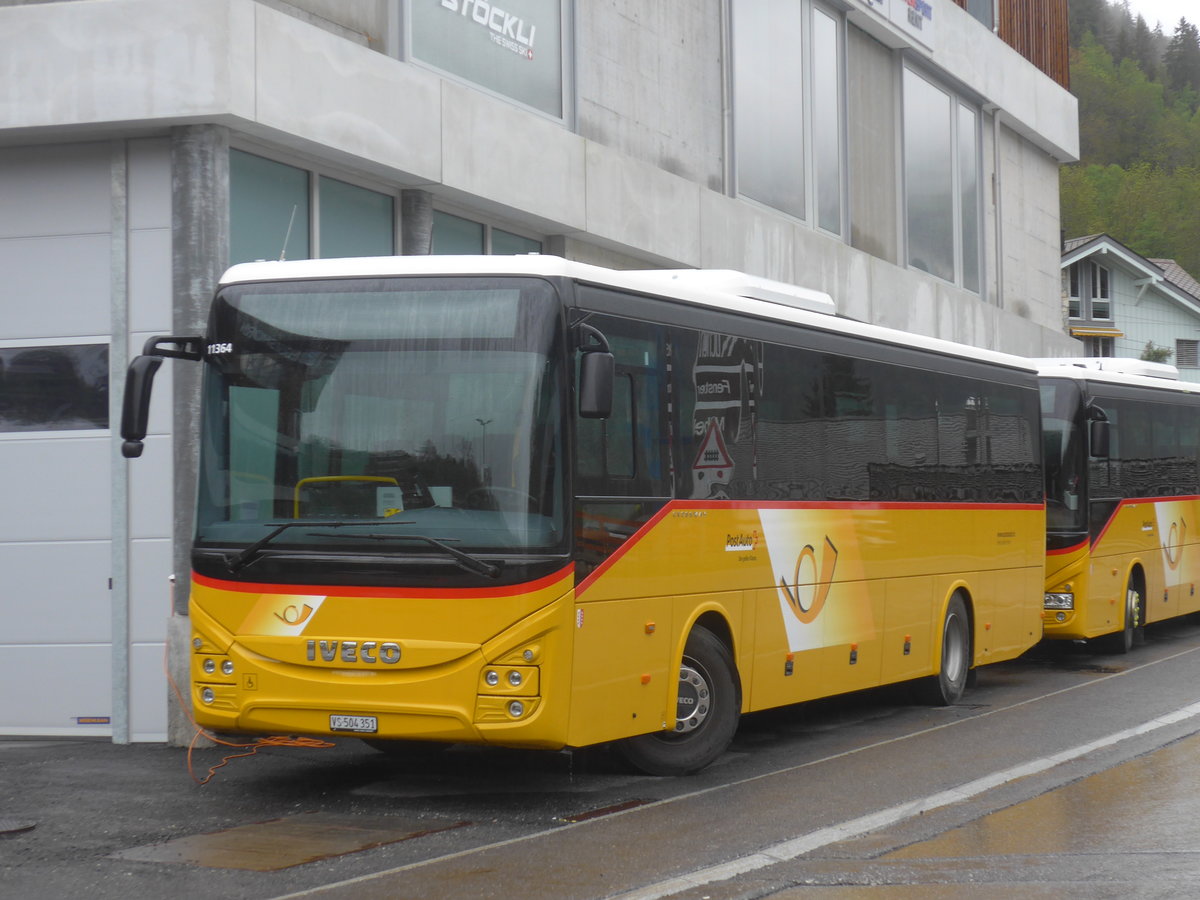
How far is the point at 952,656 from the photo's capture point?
47.3 feet

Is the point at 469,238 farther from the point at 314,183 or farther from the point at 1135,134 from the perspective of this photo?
the point at 1135,134

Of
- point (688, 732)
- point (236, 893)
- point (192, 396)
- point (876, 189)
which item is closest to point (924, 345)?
point (688, 732)

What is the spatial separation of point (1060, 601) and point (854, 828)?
993cm

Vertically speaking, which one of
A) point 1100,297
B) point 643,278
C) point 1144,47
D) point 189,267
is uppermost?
point 1144,47

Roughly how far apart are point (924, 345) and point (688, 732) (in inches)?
193

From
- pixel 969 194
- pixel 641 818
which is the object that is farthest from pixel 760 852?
pixel 969 194

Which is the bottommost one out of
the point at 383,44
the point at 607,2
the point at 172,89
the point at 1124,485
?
the point at 1124,485

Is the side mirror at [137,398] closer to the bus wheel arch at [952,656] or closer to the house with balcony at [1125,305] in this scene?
the bus wheel arch at [952,656]

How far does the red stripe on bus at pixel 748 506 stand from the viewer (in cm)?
Result: 924

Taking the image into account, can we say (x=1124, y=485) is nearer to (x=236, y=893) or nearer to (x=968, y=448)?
(x=968, y=448)

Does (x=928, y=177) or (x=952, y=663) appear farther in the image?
(x=928, y=177)

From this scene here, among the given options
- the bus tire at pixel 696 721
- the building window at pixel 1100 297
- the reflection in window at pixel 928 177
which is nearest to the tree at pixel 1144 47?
the building window at pixel 1100 297

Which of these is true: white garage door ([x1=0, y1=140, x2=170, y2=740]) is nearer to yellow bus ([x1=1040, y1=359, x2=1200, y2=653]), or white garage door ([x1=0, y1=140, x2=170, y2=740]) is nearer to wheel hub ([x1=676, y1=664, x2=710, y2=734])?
wheel hub ([x1=676, y1=664, x2=710, y2=734])

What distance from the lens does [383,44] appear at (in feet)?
49.6
